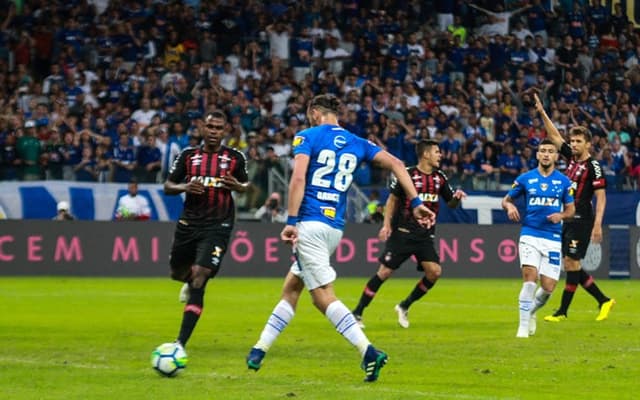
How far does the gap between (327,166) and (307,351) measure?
3.12 metres

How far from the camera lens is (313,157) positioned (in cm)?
1091

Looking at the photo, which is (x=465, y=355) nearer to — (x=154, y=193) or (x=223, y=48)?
(x=154, y=193)

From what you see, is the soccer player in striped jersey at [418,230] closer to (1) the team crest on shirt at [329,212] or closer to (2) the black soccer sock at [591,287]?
(2) the black soccer sock at [591,287]

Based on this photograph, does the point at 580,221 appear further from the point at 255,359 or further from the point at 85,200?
the point at 85,200

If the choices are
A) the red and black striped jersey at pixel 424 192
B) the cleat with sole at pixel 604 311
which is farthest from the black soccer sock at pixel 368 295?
the cleat with sole at pixel 604 311

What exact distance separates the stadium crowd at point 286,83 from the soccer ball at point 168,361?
1788cm

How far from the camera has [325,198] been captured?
1091 centimetres

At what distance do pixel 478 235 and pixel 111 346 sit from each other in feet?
58.1

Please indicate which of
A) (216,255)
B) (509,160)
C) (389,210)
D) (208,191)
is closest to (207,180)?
(208,191)

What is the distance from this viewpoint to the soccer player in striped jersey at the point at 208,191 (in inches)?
502

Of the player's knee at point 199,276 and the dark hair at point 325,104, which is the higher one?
the dark hair at point 325,104

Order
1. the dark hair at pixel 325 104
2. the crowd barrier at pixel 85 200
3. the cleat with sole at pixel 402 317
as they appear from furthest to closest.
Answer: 1. the crowd barrier at pixel 85 200
2. the cleat with sole at pixel 402 317
3. the dark hair at pixel 325 104

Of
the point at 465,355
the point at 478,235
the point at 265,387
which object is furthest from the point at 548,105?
the point at 265,387

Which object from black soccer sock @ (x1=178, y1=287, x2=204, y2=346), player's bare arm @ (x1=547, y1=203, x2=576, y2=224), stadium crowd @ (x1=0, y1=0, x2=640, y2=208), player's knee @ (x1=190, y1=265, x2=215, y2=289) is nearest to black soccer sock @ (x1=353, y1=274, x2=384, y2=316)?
player's bare arm @ (x1=547, y1=203, x2=576, y2=224)
